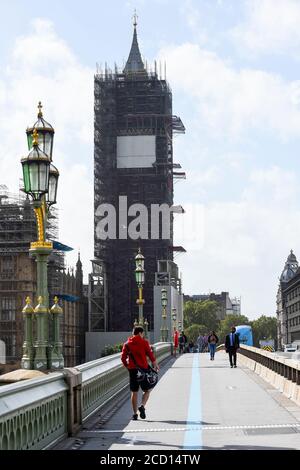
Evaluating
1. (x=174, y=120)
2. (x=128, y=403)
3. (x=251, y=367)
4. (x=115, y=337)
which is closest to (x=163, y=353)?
(x=251, y=367)

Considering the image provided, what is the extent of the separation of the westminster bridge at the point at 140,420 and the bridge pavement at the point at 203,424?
0.01m

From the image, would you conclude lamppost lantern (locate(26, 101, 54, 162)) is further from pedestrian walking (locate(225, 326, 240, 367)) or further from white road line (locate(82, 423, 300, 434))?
pedestrian walking (locate(225, 326, 240, 367))

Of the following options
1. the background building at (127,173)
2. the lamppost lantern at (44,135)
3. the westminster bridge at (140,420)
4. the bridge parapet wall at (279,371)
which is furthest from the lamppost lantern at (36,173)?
the background building at (127,173)

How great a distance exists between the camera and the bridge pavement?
1230cm

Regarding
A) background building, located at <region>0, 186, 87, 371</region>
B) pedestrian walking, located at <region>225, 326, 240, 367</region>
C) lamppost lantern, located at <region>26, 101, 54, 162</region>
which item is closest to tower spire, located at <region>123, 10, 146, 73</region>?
background building, located at <region>0, 186, 87, 371</region>

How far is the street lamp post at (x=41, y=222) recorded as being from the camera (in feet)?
51.8

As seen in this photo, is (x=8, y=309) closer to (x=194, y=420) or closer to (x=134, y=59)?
(x=134, y=59)

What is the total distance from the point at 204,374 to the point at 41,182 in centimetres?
1741

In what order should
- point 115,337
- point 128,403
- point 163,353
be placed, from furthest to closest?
point 115,337 → point 163,353 → point 128,403

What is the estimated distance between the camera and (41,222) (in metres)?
17.1

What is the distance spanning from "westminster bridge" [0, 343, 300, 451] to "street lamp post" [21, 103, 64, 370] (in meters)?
0.91

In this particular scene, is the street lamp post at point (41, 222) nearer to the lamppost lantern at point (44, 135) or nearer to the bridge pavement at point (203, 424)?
the lamppost lantern at point (44, 135)
